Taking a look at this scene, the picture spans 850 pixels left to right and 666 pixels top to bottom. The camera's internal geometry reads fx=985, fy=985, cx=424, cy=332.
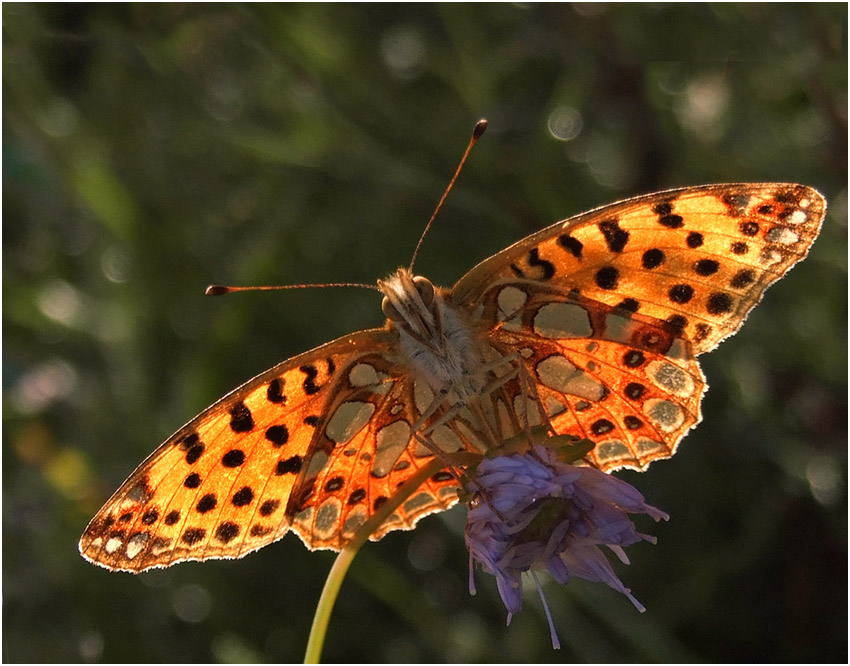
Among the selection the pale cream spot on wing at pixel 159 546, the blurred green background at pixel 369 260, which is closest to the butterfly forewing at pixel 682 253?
the pale cream spot on wing at pixel 159 546

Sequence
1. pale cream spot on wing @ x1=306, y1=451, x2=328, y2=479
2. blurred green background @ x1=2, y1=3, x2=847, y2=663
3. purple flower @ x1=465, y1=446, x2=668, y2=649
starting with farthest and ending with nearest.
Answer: blurred green background @ x1=2, y1=3, x2=847, y2=663 < pale cream spot on wing @ x1=306, y1=451, x2=328, y2=479 < purple flower @ x1=465, y1=446, x2=668, y2=649

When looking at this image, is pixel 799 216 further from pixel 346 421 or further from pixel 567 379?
pixel 346 421

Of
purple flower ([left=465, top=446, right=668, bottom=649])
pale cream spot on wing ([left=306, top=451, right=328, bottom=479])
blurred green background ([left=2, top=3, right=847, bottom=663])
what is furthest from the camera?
blurred green background ([left=2, top=3, right=847, bottom=663])

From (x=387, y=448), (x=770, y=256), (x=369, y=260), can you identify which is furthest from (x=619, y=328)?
(x=369, y=260)

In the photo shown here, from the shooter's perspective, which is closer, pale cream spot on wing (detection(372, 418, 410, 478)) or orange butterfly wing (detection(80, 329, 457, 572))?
orange butterfly wing (detection(80, 329, 457, 572))

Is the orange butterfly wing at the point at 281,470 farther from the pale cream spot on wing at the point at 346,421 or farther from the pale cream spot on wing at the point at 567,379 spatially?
the pale cream spot on wing at the point at 567,379

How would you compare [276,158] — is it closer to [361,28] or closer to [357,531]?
[361,28]

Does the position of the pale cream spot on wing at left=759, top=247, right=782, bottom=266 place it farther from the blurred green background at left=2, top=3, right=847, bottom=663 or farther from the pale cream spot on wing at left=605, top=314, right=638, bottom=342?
the blurred green background at left=2, top=3, right=847, bottom=663

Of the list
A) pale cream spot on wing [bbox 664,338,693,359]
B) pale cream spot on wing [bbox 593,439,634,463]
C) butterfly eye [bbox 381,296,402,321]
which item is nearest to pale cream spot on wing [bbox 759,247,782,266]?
pale cream spot on wing [bbox 664,338,693,359]
